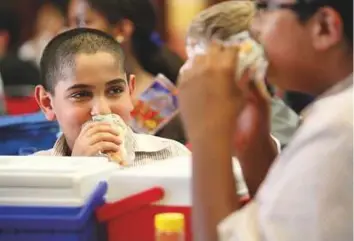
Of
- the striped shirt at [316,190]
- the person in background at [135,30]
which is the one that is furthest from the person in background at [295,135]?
the person in background at [135,30]

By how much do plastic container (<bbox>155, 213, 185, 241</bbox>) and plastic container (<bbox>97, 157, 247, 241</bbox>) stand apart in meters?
0.06

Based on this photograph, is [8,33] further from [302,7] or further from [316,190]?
[316,190]

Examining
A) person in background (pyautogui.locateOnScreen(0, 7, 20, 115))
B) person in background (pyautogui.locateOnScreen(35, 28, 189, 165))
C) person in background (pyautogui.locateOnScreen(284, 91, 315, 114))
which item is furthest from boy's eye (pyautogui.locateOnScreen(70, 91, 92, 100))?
person in background (pyautogui.locateOnScreen(0, 7, 20, 115))

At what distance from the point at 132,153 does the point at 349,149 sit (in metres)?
0.91

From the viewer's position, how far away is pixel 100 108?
→ 1791 mm

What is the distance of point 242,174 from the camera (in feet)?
4.37

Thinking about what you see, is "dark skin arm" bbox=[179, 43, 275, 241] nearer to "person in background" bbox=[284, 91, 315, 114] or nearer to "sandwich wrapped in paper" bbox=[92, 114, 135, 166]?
"sandwich wrapped in paper" bbox=[92, 114, 135, 166]

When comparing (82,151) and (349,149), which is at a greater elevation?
(82,151)

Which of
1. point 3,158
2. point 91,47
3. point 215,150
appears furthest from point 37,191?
point 91,47

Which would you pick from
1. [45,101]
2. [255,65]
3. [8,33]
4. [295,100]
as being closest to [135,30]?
[295,100]

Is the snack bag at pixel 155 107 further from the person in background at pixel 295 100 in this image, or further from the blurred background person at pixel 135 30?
the person in background at pixel 295 100

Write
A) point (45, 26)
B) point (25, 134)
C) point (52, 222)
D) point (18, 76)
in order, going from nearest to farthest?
point (52, 222) → point (25, 134) → point (18, 76) → point (45, 26)

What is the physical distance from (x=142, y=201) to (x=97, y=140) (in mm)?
430

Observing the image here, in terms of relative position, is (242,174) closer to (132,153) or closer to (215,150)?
(215,150)
